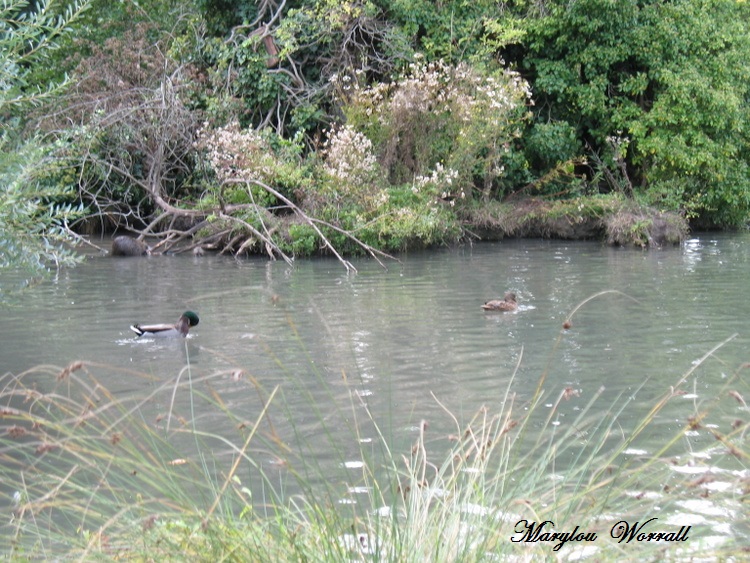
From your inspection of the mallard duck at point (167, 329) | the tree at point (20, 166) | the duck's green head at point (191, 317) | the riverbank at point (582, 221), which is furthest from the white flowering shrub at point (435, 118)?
the tree at point (20, 166)

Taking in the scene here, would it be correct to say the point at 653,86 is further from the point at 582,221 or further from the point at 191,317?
the point at 191,317

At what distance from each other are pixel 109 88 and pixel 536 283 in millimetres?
11710

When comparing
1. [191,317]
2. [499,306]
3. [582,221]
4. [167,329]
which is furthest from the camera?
[582,221]

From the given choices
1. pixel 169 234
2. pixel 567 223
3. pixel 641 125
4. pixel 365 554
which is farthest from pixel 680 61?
pixel 365 554

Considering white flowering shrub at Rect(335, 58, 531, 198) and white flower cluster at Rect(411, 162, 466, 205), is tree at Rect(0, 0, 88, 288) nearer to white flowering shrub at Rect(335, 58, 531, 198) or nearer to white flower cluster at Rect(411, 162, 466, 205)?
white flower cluster at Rect(411, 162, 466, 205)

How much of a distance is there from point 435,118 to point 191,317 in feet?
38.3

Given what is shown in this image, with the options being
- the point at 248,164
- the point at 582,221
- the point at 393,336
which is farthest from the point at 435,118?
the point at 393,336

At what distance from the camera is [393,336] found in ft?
37.4

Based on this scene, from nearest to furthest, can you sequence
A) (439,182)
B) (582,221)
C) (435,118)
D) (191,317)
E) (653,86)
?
(191,317)
(439,182)
(435,118)
(582,221)
(653,86)

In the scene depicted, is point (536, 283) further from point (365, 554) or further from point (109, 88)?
point (365, 554)

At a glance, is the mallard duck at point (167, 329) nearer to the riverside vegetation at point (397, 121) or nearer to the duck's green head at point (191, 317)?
the duck's green head at point (191, 317)

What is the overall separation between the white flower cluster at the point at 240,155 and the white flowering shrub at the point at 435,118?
7.34 feet

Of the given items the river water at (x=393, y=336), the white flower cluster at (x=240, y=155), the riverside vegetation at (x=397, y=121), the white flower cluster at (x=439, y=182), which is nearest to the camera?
the river water at (x=393, y=336)

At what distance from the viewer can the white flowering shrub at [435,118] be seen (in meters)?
21.6
